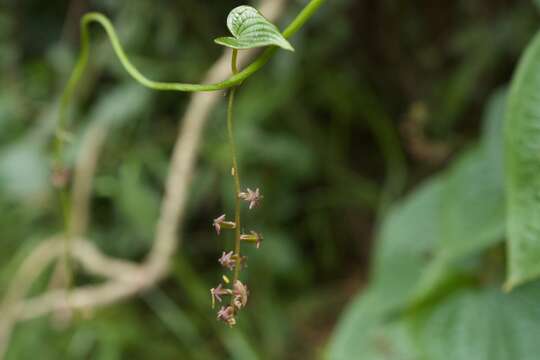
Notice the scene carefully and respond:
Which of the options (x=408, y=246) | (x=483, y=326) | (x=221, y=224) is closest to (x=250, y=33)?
(x=221, y=224)

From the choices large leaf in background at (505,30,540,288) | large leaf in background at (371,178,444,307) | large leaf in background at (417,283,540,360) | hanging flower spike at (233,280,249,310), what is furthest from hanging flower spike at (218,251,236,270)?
large leaf in background at (371,178,444,307)

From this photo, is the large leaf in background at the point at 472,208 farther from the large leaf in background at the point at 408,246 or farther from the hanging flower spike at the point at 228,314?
the hanging flower spike at the point at 228,314

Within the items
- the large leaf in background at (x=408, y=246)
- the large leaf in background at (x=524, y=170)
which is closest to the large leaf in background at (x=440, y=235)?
the large leaf in background at (x=408, y=246)

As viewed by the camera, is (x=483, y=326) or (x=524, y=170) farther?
(x=483, y=326)

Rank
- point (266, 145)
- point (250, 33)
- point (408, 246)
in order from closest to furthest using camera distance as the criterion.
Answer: point (250, 33) → point (408, 246) → point (266, 145)

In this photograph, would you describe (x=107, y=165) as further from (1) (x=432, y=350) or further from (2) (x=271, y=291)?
(1) (x=432, y=350)

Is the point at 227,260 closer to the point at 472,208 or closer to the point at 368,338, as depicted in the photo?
the point at 472,208
